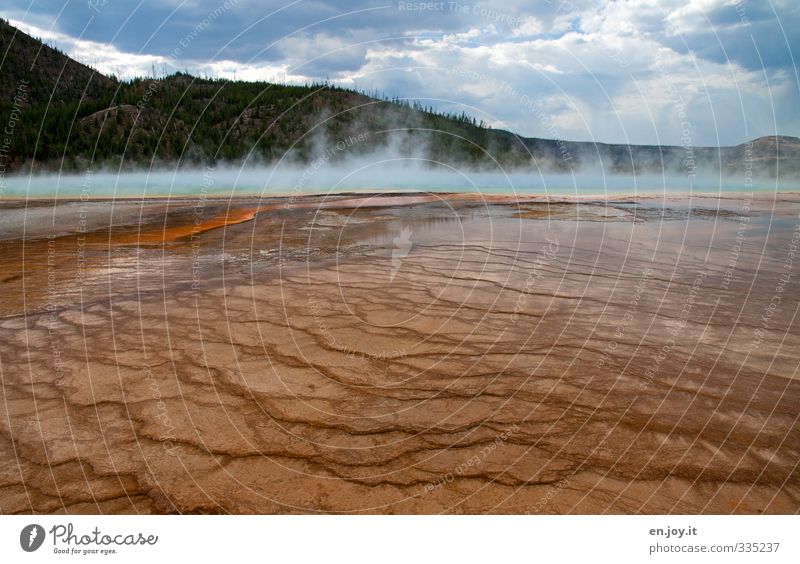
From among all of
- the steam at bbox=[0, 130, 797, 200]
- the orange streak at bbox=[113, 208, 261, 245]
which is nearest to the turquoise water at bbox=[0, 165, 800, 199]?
the steam at bbox=[0, 130, 797, 200]

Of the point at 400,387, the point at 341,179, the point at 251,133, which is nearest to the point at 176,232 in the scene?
the point at 400,387

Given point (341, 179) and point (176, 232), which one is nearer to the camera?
point (176, 232)

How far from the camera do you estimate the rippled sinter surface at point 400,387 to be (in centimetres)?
265

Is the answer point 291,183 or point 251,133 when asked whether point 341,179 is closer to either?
point 291,183

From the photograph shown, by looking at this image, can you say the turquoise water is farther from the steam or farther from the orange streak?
the orange streak

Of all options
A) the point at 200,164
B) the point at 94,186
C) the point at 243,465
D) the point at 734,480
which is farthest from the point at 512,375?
the point at 200,164

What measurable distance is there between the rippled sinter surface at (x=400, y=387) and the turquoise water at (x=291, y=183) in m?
25.2

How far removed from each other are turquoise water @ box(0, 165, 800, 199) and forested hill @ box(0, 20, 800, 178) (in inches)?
78.5

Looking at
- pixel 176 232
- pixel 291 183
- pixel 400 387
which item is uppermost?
pixel 291 183

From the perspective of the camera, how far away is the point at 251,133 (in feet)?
167

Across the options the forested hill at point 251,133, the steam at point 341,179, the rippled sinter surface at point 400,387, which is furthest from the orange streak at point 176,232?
the forested hill at point 251,133

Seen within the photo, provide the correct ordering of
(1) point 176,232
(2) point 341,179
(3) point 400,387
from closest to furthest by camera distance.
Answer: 1. (3) point 400,387
2. (1) point 176,232
3. (2) point 341,179

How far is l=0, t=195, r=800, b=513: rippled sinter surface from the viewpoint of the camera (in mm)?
2648

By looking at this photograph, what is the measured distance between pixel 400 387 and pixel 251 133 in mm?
52400
